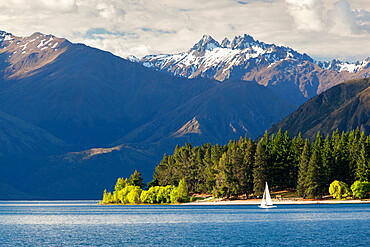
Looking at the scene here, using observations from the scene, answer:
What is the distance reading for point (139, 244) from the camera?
108375 mm

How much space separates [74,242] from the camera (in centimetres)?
11250

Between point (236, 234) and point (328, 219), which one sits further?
point (328, 219)

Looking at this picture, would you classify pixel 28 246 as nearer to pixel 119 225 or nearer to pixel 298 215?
pixel 119 225

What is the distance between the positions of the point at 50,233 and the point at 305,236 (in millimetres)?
55085

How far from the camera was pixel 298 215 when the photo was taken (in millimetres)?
172875

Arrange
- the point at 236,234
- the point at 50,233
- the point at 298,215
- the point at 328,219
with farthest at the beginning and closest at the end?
the point at 298,215 < the point at 328,219 < the point at 50,233 < the point at 236,234

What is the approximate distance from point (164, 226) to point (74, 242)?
39.0m

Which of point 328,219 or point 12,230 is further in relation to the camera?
point 328,219

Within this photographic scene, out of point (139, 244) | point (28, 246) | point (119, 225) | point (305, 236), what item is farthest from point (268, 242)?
point (119, 225)

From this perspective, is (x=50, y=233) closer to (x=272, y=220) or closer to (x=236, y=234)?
(x=236, y=234)

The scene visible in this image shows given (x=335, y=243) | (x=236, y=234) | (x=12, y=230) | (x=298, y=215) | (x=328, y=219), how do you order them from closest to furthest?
(x=335, y=243), (x=236, y=234), (x=12, y=230), (x=328, y=219), (x=298, y=215)

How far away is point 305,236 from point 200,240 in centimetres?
2045

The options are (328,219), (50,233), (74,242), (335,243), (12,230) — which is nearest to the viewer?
(335,243)

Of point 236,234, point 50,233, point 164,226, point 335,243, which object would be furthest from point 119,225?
point 335,243
